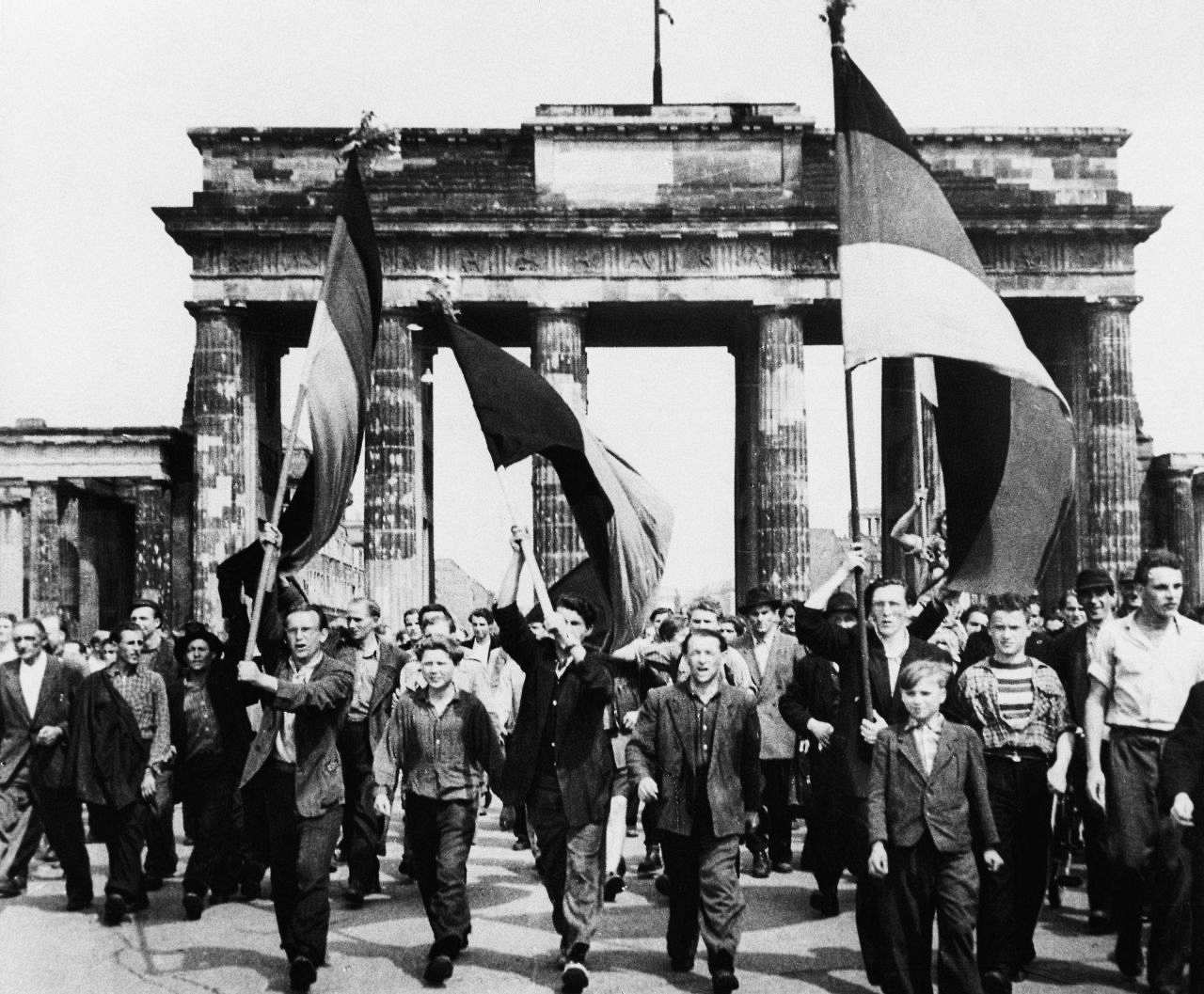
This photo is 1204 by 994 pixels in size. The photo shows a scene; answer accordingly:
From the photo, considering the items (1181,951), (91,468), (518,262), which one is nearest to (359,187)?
(1181,951)

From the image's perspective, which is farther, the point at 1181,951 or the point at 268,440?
the point at 268,440

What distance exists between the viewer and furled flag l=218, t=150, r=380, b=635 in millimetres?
9953

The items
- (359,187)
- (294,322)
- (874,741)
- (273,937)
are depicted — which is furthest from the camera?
(294,322)

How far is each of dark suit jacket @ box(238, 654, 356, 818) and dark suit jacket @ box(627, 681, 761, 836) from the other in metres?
1.65

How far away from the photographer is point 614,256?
114ft

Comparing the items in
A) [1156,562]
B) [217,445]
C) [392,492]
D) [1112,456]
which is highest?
[217,445]

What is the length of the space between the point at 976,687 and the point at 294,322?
30.4 meters

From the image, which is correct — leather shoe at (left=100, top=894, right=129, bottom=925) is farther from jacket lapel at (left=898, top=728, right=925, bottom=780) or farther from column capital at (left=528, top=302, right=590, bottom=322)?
column capital at (left=528, top=302, right=590, bottom=322)

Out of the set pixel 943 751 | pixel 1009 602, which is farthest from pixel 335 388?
pixel 943 751

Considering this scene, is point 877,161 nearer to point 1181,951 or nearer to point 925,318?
point 925,318

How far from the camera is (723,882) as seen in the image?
8.52 m

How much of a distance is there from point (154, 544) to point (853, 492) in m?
31.9

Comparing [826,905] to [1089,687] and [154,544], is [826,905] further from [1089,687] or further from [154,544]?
[154,544]

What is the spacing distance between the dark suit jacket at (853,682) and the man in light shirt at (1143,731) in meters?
0.88
